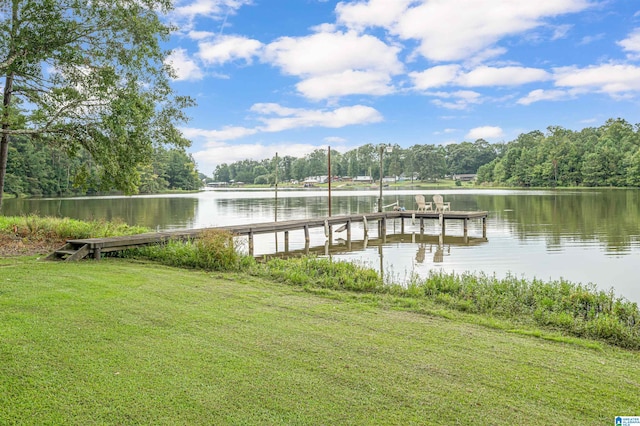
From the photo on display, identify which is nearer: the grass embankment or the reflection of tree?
the grass embankment

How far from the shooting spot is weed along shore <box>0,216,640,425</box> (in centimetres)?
342

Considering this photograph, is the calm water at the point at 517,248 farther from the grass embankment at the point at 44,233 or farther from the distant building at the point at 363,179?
the distant building at the point at 363,179

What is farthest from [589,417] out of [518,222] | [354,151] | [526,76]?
[354,151]

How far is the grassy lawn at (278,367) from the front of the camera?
11.1ft

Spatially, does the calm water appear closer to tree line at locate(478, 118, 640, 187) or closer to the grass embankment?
the grass embankment

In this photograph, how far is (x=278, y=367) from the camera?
417 centimetres

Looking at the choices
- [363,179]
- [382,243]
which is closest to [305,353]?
[382,243]

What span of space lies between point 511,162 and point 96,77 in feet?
312

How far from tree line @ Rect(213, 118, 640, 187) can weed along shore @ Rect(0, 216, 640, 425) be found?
67.5 feet

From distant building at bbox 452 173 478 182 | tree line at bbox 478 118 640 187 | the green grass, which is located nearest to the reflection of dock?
the green grass

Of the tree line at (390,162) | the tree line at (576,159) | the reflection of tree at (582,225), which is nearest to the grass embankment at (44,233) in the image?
the reflection of tree at (582,225)

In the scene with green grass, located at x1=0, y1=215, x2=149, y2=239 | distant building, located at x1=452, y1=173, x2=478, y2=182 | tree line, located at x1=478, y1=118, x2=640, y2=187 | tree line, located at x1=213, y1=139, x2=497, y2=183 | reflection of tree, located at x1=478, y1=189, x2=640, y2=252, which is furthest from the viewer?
distant building, located at x1=452, y1=173, x2=478, y2=182

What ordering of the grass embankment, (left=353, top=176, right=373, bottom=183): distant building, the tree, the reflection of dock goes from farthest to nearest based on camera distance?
(left=353, top=176, right=373, bottom=183): distant building → the reflection of dock → the grass embankment → the tree

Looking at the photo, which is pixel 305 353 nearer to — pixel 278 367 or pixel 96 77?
pixel 278 367
